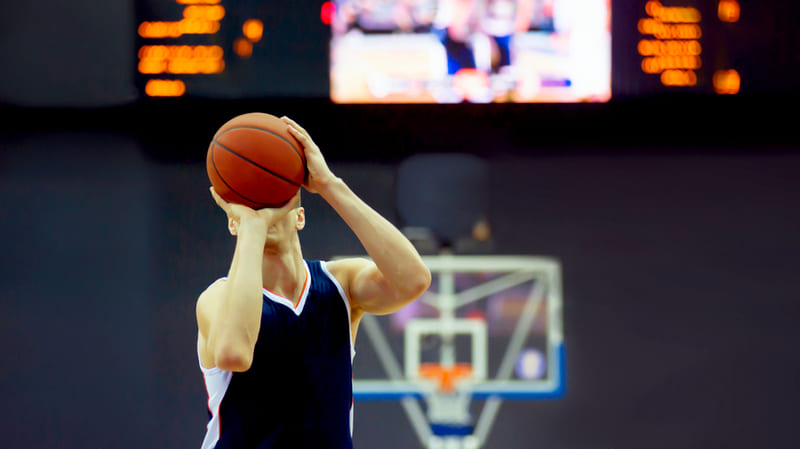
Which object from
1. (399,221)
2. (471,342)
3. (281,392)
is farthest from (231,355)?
(471,342)

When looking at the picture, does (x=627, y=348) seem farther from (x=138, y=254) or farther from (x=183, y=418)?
(x=138, y=254)

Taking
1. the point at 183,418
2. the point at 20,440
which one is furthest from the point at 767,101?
the point at 20,440

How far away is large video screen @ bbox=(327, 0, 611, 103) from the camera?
3.40m

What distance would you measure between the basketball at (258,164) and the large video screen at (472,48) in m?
1.94

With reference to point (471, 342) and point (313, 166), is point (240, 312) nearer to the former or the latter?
point (313, 166)

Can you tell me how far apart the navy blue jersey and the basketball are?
0.73 ft

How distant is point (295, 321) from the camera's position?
1.57 m

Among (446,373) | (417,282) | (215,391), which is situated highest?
(417,282)

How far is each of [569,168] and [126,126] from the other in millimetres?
2304

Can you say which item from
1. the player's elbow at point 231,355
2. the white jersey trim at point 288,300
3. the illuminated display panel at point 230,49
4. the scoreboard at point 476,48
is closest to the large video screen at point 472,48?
the scoreboard at point 476,48

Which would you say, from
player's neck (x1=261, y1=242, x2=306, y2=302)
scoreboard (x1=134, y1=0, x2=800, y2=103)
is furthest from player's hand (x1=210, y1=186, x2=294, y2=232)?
scoreboard (x1=134, y1=0, x2=800, y2=103)

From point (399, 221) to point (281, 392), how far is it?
222cm

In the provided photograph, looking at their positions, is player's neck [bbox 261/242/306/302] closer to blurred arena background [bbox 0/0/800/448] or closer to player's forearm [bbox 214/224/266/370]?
player's forearm [bbox 214/224/266/370]

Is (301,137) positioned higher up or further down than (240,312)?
higher up
